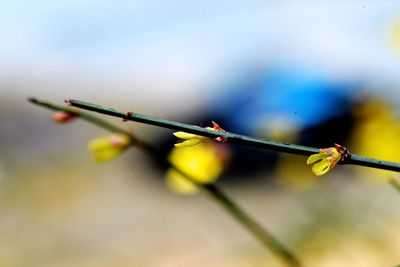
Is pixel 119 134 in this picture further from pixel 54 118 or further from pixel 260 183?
pixel 260 183

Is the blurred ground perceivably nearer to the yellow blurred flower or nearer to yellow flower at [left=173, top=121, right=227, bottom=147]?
the yellow blurred flower

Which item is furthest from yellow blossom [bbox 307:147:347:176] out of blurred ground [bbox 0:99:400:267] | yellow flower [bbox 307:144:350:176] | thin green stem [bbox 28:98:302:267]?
blurred ground [bbox 0:99:400:267]

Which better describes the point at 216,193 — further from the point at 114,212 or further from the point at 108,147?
the point at 114,212

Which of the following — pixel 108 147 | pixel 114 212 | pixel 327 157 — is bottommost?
pixel 327 157

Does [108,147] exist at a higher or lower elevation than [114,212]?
lower

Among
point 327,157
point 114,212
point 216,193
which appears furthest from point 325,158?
point 114,212

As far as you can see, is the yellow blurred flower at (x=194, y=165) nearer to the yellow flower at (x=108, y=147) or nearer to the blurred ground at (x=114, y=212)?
the yellow flower at (x=108, y=147)

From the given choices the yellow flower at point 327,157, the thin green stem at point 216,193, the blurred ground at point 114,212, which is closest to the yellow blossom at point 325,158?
the yellow flower at point 327,157

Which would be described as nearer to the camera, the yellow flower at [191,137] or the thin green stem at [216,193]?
the yellow flower at [191,137]
